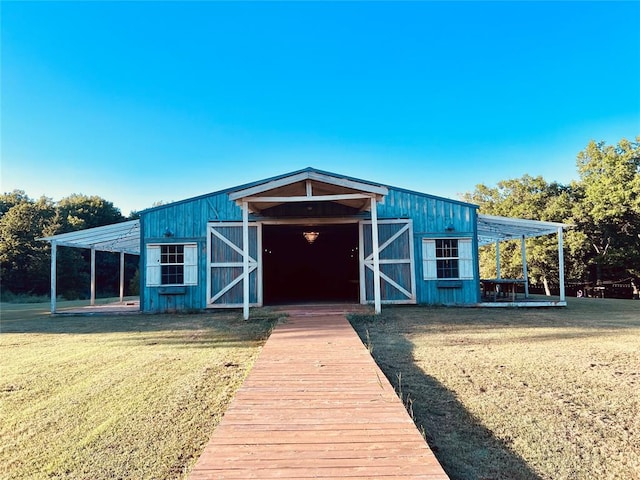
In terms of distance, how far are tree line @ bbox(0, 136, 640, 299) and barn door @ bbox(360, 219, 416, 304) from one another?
47.7 ft

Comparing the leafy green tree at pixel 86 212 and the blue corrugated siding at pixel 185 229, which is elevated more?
the leafy green tree at pixel 86 212

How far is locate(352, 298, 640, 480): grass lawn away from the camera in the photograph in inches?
102

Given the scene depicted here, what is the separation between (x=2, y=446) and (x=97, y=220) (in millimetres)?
32080

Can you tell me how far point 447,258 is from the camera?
36.1 feet

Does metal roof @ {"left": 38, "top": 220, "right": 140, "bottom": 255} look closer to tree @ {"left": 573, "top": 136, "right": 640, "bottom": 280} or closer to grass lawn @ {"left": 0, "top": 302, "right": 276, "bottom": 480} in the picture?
grass lawn @ {"left": 0, "top": 302, "right": 276, "bottom": 480}

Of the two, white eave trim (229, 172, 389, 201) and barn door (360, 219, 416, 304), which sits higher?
white eave trim (229, 172, 389, 201)

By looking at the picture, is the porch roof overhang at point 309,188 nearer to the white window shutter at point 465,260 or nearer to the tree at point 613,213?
the white window shutter at point 465,260

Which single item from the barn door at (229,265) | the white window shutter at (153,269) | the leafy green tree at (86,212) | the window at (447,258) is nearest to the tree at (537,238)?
the window at (447,258)

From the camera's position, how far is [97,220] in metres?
30.9

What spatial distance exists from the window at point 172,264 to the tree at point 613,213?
66.2 feet

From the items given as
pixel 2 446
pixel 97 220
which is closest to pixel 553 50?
pixel 2 446

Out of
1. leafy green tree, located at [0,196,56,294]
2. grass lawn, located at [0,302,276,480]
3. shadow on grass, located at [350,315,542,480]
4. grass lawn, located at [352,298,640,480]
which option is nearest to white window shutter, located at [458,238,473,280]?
grass lawn, located at [352,298,640,480]

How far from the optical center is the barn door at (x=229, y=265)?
35.0 feet

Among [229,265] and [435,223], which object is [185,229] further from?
[435,223]
